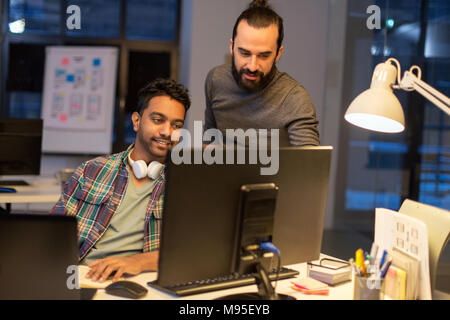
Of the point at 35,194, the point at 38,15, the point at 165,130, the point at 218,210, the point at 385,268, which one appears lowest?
the point at 35,194

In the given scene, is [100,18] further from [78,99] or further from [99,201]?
[99,201]

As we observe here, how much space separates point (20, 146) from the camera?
10.8 ft

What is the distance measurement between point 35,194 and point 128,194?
165 centimetres

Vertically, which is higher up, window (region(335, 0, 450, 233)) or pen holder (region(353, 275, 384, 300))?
window (region(335, 0, 450, 233))

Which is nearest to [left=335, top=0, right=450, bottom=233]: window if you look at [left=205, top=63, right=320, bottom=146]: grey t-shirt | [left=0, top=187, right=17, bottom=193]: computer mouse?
[left=205, top=63, right=320, bottom=146]: grey t-shirt

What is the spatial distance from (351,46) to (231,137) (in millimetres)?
3587

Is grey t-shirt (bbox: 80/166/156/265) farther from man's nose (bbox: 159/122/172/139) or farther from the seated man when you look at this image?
man's nose (bbox: 159/122/172/139)

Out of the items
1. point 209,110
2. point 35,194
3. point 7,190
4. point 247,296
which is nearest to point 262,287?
point 247,296

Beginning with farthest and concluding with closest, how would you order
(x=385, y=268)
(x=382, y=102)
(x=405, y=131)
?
(x=405, y=131)
(x=382, y=102)
(x=385, y=268)

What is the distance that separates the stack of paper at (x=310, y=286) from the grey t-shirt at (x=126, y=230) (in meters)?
0.55

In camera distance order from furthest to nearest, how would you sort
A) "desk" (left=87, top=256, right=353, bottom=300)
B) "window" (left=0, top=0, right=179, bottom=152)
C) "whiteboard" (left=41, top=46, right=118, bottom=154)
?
1. "window" (left=0, top=0, right=179, bottom=152)
2. "whiteboard" (left=41, top=46, right=118, bottom=154)
3. "desk" (left=87, top=256, right=353, bottom=300)

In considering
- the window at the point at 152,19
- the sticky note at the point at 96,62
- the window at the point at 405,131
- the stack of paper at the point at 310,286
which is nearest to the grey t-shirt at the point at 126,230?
the stack of paper at the point at 310,286

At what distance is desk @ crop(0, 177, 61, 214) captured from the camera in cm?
312

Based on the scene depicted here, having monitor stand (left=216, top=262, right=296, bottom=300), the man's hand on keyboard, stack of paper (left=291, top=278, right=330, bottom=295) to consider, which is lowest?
stack of paper (left=291, top=278, right=330, bottom=295)
